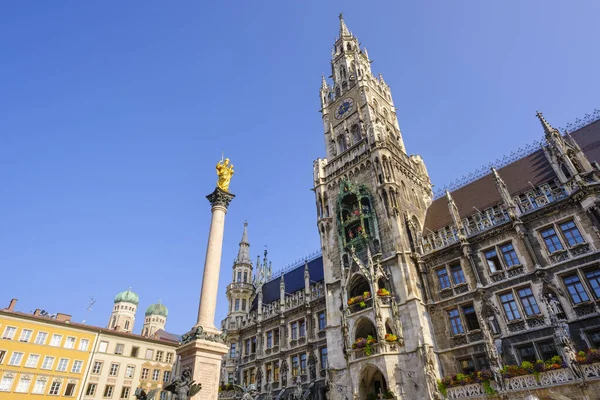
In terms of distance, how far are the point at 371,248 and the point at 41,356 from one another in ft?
121

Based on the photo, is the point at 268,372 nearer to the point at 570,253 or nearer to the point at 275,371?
the point at 275,371

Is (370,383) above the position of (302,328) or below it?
below

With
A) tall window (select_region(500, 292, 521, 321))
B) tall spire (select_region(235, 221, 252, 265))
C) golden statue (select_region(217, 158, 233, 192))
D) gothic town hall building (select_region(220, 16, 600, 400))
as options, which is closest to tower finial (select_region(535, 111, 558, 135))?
gothic town hall building (select_region(220, 16, 600, 400))

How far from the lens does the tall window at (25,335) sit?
3838 cm

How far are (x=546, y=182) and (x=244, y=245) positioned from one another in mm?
36882

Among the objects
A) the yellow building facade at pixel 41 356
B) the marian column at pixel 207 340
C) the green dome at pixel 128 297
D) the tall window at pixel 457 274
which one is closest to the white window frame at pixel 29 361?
the yellow building facade at pixel 41 356

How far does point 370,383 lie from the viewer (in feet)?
86.0

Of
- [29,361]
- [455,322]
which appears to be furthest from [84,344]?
[455,322]

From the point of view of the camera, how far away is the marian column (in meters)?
14.7

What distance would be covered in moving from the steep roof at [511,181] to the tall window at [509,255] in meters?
4.79

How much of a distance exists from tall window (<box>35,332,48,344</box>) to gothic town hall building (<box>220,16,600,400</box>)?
19935mm

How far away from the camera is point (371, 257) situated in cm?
2969

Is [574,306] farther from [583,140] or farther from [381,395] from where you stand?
[583,140]

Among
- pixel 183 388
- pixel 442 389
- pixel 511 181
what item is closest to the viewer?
pixel 183 388
